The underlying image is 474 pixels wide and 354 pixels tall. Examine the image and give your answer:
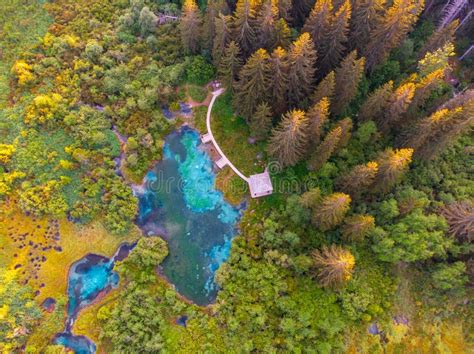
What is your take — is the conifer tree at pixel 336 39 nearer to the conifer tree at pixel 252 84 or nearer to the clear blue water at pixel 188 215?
the conifer tree at pixel 252 84

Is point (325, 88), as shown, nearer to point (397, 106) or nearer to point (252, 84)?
point (397, 106)

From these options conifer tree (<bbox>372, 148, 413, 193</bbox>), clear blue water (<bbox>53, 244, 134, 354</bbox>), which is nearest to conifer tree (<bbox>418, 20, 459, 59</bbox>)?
conifer tree (<bbox>372, 148, 413, 193</bbox>)

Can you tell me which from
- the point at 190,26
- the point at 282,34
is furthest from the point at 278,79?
the point at 190,26

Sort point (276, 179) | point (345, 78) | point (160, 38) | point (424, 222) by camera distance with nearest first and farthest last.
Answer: point (424, 222) → point (345, 78) → point (276, 179) → point (160, 38)

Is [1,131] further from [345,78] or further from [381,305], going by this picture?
[381,305]

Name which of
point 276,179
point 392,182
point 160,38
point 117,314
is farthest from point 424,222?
point 160,38

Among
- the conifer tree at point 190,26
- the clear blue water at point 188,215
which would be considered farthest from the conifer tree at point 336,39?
the clear blue water at point 188,215
